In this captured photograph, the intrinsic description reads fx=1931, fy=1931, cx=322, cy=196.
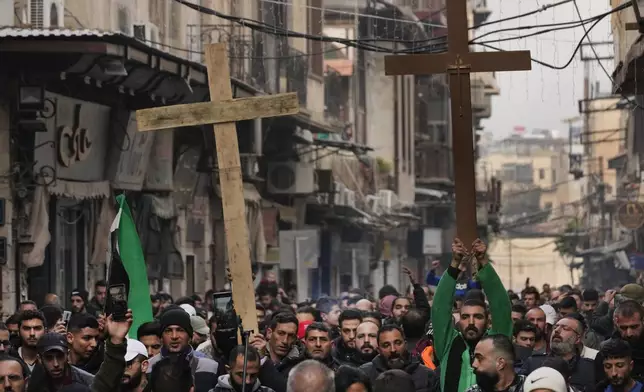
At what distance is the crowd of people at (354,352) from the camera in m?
9.72

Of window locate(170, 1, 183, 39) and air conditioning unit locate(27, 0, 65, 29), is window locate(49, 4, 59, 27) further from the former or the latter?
window locate(170, 1, 183, 39)

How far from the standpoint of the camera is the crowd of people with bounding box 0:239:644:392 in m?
9.72

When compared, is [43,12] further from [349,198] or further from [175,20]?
[349,198]

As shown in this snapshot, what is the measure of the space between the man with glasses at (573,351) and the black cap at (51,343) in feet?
11.2

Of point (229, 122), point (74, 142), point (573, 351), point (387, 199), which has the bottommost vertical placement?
point (573, 351)

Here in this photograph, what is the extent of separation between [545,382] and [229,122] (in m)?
4.63

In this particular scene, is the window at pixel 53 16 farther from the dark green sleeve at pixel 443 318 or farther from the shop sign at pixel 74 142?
the dark green sleeve at pixel 443 318

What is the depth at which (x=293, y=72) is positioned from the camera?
39406mm

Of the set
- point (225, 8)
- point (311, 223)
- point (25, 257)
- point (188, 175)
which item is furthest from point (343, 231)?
point (25, 257)

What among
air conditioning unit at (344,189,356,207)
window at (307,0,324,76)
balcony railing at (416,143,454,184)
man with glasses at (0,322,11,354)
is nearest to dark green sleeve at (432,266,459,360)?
man with glasses at (0,322,11,354)

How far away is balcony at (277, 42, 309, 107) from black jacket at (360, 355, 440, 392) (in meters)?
23.6

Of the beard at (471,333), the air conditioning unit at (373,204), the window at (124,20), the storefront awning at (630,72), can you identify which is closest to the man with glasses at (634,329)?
the beard at (471,333)

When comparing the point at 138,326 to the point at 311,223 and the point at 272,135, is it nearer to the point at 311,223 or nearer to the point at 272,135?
the point at 272,135

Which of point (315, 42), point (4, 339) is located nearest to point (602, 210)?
point (315, 42)
